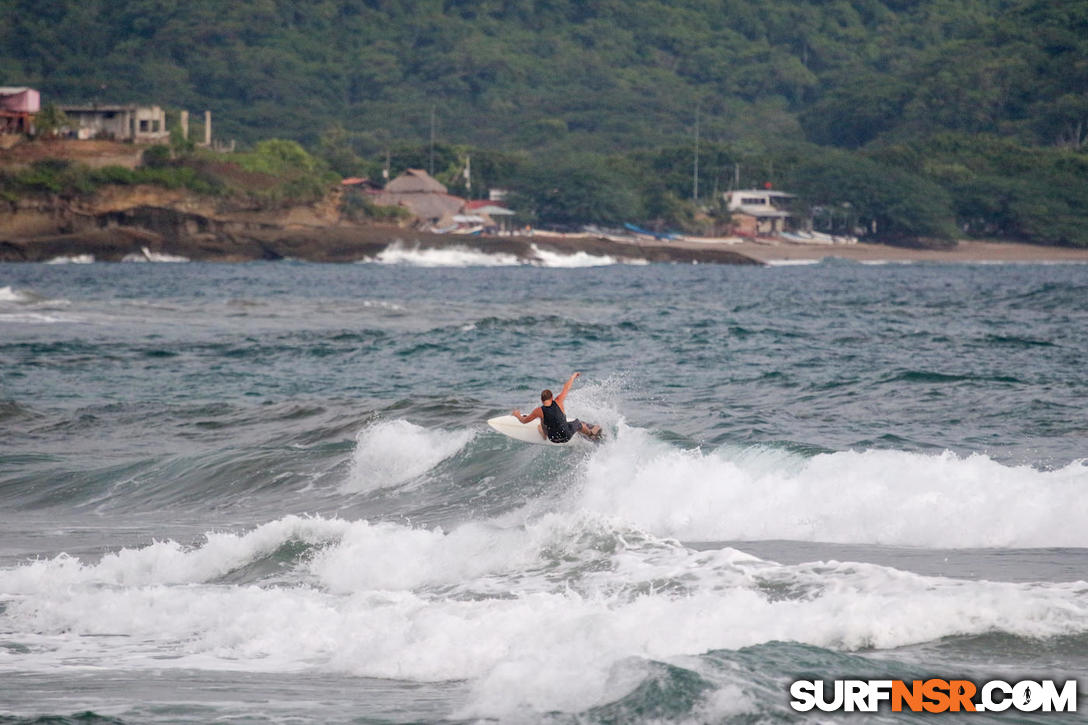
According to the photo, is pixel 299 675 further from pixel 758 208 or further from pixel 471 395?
pixel 758 208

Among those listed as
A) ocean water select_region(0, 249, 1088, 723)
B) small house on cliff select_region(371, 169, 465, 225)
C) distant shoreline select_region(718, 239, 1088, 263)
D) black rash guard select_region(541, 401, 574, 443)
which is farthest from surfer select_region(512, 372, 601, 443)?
small house on cliff select_region(371, 169, 465, 225)

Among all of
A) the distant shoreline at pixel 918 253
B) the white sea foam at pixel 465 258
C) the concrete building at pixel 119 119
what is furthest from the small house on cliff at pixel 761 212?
the concrete building at pixel 119 119

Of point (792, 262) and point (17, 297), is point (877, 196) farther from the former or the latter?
point (17, 297)

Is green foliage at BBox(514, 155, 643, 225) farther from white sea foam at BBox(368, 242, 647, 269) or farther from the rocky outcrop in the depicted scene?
white sea foam at BBox(368, 242, 647, 269)

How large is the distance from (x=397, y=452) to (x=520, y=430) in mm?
1650

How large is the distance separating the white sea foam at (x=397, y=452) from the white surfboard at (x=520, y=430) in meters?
0.49

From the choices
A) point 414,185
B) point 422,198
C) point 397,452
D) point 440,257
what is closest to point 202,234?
point 440,257

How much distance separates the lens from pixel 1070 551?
12500mm

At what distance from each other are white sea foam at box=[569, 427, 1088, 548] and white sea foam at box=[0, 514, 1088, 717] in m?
1.86

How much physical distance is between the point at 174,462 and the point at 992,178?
120267 mm

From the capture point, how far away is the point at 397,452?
18.3m

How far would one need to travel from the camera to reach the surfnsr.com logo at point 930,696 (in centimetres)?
842

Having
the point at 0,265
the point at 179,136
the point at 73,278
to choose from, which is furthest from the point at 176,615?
the point at 179,136

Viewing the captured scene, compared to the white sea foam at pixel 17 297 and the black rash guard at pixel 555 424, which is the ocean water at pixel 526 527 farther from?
the white sea foam at pixel 17 297
